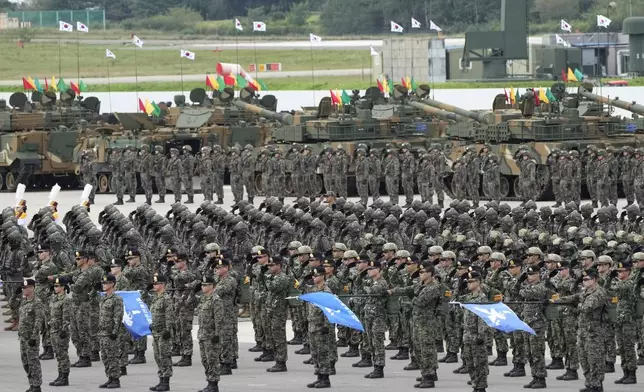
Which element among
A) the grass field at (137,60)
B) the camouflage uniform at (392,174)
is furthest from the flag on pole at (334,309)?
the grass field at (137,60)

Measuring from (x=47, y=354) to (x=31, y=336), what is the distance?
237cm

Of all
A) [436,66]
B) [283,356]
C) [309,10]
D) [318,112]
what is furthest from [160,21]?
[283,356]

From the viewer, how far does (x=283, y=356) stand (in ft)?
64.5

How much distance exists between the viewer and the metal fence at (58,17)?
72.2 m

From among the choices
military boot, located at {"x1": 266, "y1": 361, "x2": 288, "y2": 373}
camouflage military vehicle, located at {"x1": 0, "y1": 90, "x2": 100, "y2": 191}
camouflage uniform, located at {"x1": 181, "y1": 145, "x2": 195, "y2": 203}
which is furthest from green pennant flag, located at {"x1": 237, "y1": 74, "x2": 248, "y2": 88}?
military boot, located at {"x1": 266, "y1": 361, "x2": 288, "y2": 373}

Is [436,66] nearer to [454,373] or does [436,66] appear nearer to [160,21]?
[160,21]

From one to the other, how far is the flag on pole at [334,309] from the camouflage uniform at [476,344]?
1.10 meters

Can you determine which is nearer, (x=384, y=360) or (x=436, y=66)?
(x=384, y=360)

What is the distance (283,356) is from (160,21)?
180ft

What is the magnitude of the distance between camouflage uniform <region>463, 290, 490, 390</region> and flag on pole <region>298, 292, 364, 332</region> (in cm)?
110

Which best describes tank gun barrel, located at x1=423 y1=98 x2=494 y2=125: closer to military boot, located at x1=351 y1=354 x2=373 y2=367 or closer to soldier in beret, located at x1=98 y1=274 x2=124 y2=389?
military boot, located at x1=351 y1=354 x2=373 y2=367

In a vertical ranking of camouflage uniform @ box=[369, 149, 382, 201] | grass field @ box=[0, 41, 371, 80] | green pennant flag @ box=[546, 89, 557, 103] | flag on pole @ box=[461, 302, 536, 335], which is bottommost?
flag on pole @ box=[461, 302, 536, 335]

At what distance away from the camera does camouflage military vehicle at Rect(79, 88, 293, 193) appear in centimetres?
4175

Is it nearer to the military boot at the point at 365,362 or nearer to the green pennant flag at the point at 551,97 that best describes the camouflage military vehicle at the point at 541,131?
the green pennant flag at the point at 551,97
